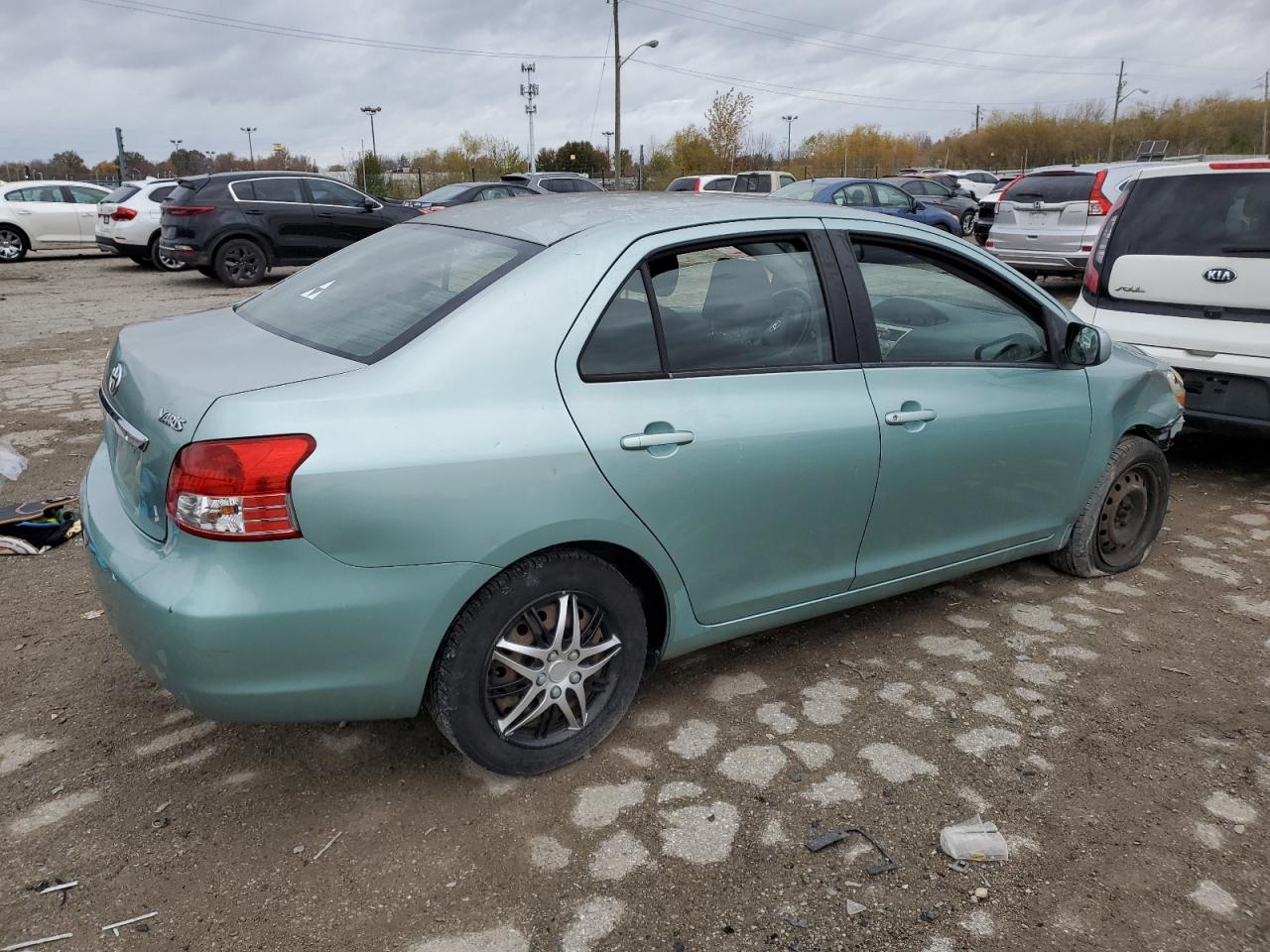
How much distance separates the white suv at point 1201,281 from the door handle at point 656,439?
3653mm

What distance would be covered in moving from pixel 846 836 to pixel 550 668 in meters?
0.89

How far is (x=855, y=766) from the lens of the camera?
2828 millimetres

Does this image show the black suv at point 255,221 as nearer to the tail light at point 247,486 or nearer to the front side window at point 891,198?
the front side window at point 891,198

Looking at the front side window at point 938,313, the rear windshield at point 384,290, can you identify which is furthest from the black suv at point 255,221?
the front side window at point 938,313

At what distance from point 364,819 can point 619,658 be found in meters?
0.81

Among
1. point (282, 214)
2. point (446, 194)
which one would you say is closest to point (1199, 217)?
point (282, 214)

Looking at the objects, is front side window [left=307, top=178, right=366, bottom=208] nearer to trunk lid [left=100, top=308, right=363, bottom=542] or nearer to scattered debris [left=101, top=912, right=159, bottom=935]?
trunk lid [left=100, top=308, right=363, bottom=542]

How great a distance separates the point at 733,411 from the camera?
2.83 metres

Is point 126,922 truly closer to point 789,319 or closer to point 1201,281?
point 789,319

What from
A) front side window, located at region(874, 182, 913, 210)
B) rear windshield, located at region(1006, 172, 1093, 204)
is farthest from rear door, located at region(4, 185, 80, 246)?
rear windshield, located at region(1006, 172, 1093, 204)

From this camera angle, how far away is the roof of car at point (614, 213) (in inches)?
113

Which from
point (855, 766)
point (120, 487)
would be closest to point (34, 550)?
point (120, 487)

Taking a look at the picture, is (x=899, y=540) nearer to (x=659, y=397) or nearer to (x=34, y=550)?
(x=659, y=397)

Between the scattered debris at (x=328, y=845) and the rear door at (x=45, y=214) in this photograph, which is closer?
the scattered debris at (x=328, y=845)
